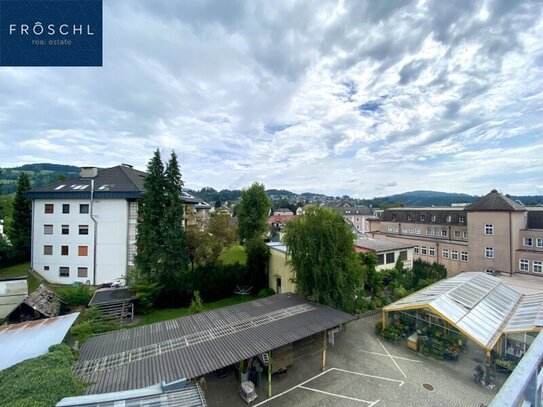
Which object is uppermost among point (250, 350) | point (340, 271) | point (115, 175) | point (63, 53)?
point (63, 53)

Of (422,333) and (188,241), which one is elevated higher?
(188,241)

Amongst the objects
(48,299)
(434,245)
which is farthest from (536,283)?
(48,299)

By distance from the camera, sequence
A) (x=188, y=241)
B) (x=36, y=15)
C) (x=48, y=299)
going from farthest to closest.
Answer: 1. (x=188, y=241)
2. (x=48, y=299)
3. (x=36, y=15)

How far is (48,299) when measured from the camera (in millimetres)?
16547

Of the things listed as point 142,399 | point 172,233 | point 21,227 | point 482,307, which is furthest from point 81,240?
point 482,307

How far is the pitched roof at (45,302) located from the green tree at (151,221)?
5107 millimetres

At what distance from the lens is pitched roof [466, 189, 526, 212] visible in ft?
84.2

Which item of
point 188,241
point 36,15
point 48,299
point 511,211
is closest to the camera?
point 36,15

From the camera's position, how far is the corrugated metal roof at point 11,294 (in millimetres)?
15250

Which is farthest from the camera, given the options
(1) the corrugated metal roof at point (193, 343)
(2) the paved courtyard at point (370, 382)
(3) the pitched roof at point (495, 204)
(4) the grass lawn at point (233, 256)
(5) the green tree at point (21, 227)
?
(4) the grass lawn at point (233, 256)

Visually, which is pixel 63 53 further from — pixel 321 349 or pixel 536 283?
pixel 536 283

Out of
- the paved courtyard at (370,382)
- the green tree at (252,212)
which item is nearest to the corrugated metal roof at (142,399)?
the paved courtyard at (370,382)

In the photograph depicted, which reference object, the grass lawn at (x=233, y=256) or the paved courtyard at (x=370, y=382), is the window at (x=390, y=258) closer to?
the paved courtyard at (x=370, y=382)

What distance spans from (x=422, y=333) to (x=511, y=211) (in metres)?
19.4
